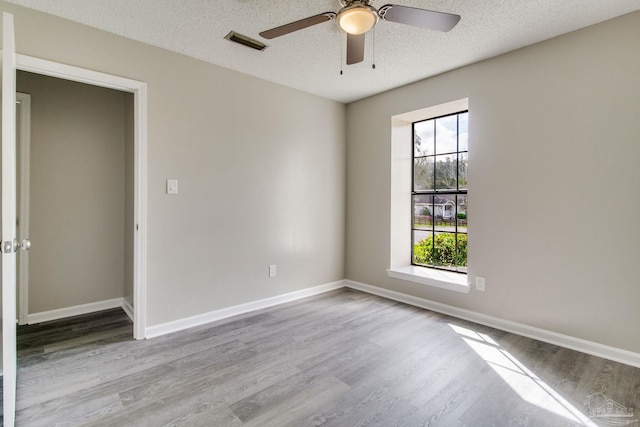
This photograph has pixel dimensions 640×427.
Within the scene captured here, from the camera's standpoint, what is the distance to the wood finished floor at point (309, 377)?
5.59 ft

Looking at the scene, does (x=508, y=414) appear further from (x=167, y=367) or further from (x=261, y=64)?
(x=261, y=64)

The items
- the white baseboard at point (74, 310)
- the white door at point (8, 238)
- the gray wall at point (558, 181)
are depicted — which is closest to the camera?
the white door at point (8, 238)

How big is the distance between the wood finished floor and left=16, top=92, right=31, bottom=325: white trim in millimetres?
256

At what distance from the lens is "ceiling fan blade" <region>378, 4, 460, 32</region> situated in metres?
1.66

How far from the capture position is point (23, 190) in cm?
291

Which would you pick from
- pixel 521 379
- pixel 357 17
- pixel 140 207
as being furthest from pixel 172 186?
pixel 521 379

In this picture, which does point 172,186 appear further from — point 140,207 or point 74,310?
point 74,310

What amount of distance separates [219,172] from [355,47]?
1.75 m

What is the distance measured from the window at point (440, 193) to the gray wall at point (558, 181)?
0.38 meters

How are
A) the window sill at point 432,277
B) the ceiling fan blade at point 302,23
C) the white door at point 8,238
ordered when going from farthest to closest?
1. the window sill at point 432,277
2. the ceiling fan blade at point 302,23
3. the white door at point 8,238

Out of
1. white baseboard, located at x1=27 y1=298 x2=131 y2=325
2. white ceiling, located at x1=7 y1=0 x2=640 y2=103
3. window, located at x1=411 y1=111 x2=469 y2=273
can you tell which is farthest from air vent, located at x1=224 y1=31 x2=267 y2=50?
white baseboard, located at x1=27 y1=298 x2=131 y2=325

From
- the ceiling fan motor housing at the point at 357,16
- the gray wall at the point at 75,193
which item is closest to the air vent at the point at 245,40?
the ceiling fan motor housing at the point at 357,16

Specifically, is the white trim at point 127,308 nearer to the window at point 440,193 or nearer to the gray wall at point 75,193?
the gray wall at point 75,193

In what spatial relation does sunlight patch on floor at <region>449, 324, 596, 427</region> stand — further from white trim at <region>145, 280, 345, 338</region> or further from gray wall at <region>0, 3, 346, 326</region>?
gray wall at <region>0, 3, 346, 326</region>
